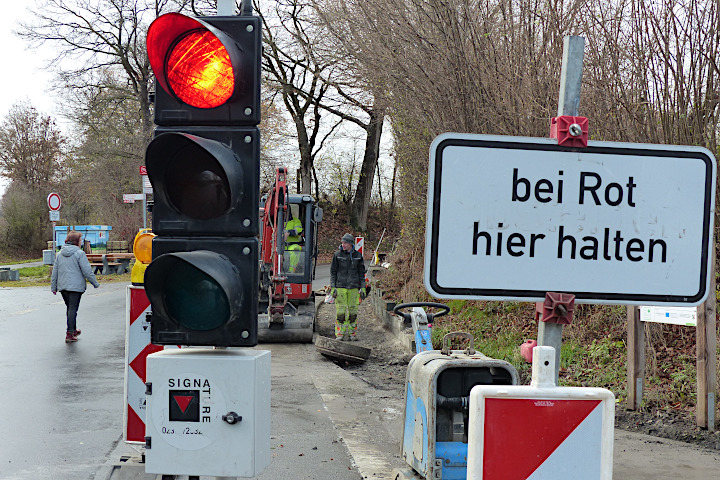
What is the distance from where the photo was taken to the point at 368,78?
1527cm

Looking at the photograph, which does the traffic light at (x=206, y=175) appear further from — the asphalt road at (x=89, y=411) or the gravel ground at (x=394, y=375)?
the gravel ground at (x=394, y=375)

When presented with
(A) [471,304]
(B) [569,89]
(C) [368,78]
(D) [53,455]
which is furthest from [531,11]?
(B) [569,89]

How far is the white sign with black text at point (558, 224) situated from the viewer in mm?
2672

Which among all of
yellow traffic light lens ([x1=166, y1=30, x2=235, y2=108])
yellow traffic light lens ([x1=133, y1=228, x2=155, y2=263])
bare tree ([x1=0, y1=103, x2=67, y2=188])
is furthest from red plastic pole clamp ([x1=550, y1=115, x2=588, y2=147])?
bare tree ([x1=0, y1=103, x2=67, y2=188])

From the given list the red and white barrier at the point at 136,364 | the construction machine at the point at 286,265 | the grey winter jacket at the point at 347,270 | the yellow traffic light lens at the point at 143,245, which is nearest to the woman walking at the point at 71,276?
the construction machine at the point at 286,265

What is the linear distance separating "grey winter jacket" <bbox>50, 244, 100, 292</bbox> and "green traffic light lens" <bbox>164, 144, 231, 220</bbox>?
1121 centimetres

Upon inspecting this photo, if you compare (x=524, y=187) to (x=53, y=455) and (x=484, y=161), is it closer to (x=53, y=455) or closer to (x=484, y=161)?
(x=484, y=161)

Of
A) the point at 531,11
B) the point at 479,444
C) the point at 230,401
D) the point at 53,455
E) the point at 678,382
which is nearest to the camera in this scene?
the point at 479,444

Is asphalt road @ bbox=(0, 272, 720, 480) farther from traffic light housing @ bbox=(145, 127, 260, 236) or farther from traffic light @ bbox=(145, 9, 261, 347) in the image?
traffic light housing @ bbox=(145, 127, 260, 236)

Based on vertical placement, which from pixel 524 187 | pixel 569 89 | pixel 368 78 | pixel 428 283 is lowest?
pixel 428 283

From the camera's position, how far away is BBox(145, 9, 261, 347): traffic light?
10.5ft

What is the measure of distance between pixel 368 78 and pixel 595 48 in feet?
21.0

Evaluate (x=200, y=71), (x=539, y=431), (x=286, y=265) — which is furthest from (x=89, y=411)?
(x=286, y=265)

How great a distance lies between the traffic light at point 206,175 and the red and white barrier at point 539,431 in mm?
1048
